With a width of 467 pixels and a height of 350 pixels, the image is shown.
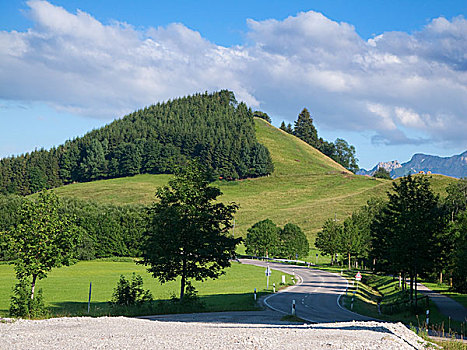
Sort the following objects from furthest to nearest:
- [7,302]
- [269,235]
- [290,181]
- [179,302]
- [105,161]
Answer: [105,161] < [290,181] < [269,235] < [7,302] < [179,302]

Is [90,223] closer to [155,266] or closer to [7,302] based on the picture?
[7,302]

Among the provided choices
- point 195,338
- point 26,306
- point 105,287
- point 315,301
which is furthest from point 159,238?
point 105,287

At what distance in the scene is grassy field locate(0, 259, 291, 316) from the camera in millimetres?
29203

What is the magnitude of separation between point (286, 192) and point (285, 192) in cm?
31

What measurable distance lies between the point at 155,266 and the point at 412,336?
15.4m

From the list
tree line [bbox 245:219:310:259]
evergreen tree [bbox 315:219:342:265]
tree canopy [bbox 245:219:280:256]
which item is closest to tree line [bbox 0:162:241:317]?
evergreen tree [bbox 315:219:342:265]

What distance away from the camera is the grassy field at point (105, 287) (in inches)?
1150

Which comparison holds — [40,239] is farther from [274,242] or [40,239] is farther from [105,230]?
[274,242]

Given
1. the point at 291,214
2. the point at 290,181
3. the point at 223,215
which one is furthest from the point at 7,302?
the point at 290,181

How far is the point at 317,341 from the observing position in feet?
39.5

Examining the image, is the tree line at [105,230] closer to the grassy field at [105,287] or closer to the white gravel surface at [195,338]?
the grassy field at [105,287]

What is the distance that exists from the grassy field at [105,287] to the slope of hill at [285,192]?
45576 millimetres

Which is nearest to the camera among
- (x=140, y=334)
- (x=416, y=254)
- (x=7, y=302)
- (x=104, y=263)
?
(x=140, y=334)

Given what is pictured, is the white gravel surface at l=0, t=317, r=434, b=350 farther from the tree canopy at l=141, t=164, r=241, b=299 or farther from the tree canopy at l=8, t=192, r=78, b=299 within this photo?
the tree canopy at l=141, t=164, r=241, b=299
